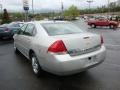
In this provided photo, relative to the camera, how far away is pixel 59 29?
215 inches

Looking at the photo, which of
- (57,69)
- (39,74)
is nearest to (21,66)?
(39,74)

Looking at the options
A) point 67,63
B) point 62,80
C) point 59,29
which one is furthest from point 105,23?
point 67,63

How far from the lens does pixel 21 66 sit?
645cm

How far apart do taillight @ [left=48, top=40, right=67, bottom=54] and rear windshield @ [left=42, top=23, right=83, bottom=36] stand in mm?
689

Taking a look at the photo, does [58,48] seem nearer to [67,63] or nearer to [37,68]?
[67,63]

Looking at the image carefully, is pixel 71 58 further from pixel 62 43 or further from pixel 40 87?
pixel 40 87

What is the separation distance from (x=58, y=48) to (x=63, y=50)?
0.13m

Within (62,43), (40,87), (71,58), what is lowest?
(40,87)

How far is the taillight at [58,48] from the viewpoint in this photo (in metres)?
4.36

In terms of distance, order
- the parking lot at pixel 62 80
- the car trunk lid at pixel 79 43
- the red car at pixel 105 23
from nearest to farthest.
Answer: the car trunk lid at pixel 79 43 → the parking lot at pixel 62 80 → the red car at pixel 105 23

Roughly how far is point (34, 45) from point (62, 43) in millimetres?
1149

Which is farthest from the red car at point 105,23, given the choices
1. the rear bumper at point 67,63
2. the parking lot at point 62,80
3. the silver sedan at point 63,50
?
the rear bumper at point 67,63

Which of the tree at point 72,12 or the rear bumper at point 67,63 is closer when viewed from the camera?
the rear bumper at point 67,63

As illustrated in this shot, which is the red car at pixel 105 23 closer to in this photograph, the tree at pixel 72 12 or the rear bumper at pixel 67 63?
the rear bumper at pixel 67 63
